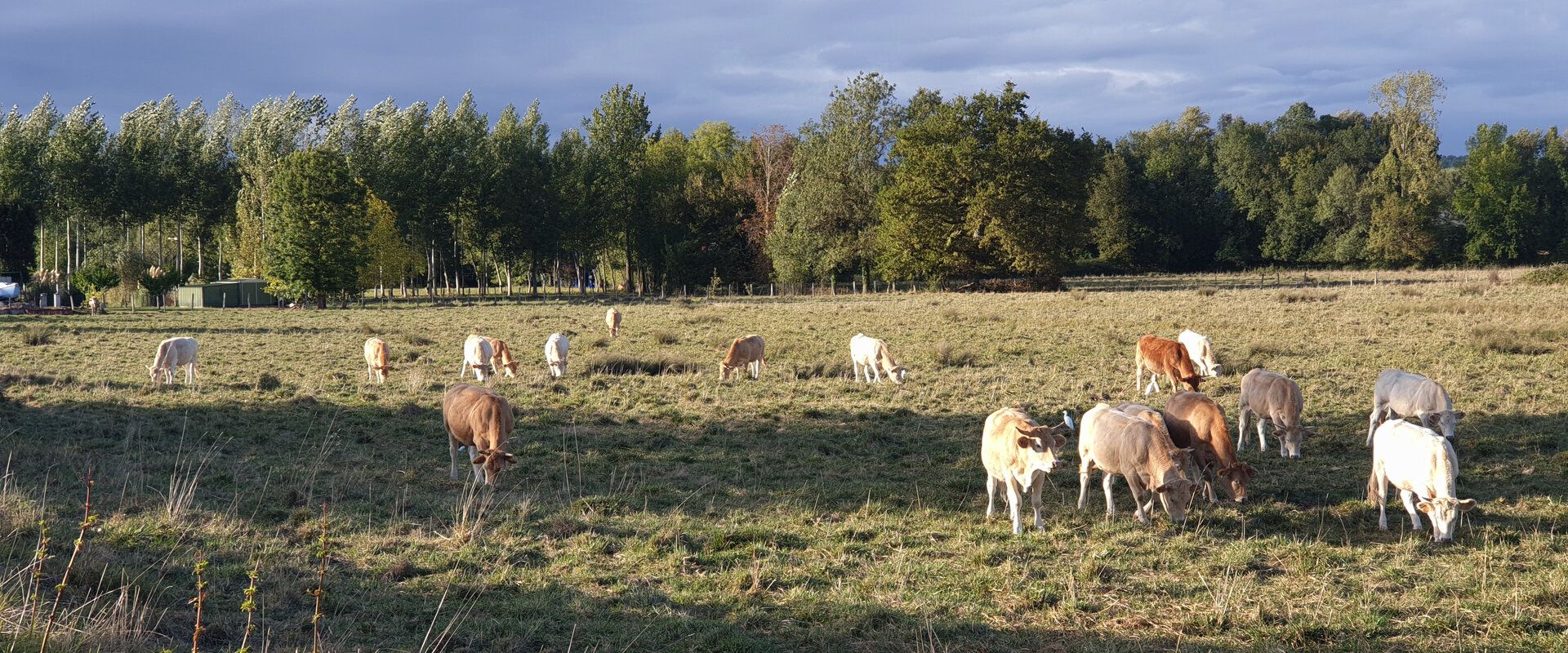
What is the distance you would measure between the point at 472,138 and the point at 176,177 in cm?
2120

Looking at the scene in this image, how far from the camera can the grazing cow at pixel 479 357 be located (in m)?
22.0

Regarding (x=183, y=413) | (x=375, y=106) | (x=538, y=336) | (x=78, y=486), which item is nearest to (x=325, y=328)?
(x=538, y=336)

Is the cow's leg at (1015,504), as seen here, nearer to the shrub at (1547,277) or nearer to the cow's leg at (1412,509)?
the cow's leg at (1412,509)

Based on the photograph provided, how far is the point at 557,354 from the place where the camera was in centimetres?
2323

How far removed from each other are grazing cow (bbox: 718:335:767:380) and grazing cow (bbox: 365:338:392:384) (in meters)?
7.79

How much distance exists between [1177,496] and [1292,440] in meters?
4.65

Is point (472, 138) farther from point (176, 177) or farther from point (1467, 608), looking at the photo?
point (1467, 608)

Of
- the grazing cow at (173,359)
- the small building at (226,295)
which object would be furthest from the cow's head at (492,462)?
the small building at (226,295)

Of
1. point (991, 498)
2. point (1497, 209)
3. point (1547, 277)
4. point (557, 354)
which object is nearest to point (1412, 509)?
point (991, 498)

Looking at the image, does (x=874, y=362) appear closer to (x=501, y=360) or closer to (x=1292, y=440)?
(x=501, y=360)

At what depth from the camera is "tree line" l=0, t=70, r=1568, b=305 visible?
56594 millimetres

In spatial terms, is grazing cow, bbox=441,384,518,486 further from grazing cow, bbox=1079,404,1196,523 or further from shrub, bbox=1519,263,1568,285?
shrub, bbox=1519,263,1568,285

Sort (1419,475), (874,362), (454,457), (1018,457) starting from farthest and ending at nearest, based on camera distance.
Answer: (874,362) < (454,457) < (1018,457) < (1419,475)

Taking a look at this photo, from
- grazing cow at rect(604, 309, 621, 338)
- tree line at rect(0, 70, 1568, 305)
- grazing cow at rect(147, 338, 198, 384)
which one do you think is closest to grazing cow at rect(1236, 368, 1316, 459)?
grazing cow at rect(147, 338, 198, 384)
